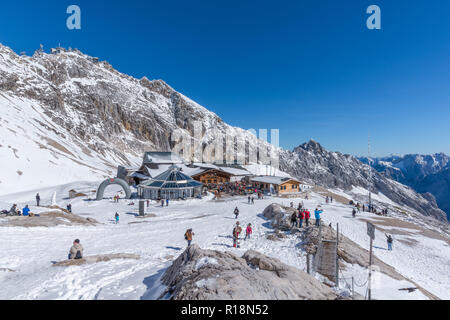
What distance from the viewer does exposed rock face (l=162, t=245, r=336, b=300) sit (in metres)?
5.42

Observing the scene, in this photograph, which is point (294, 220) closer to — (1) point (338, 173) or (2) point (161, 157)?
(2) point (161, 157)

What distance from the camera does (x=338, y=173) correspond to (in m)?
162

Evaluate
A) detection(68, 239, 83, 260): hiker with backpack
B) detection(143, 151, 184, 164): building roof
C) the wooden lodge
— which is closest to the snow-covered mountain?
detection(143, 151, 184, 164): building roof

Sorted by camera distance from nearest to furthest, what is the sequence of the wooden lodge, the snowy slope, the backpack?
the snowy slope → the backpack → the wooden lodge

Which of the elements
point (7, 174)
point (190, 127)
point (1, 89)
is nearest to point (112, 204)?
point (7, 174)

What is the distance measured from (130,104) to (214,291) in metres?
144

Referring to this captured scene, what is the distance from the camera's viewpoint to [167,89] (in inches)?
6831

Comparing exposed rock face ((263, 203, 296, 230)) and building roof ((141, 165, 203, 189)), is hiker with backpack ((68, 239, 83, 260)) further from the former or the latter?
building roof ((141, 165, 203, 189))

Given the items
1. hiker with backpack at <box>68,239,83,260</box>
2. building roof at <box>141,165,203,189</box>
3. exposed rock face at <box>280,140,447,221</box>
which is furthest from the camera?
exposed rock face at <box>280,140,447,221</box>

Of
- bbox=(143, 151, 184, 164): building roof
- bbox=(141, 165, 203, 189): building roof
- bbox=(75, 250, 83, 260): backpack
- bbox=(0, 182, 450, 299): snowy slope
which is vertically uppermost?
bbox=(143, 151, 184, 164): building roof

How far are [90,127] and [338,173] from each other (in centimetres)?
15739

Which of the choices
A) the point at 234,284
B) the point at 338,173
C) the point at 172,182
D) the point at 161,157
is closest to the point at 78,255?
the point at 234,284

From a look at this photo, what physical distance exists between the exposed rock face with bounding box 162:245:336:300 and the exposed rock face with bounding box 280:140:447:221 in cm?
13804
